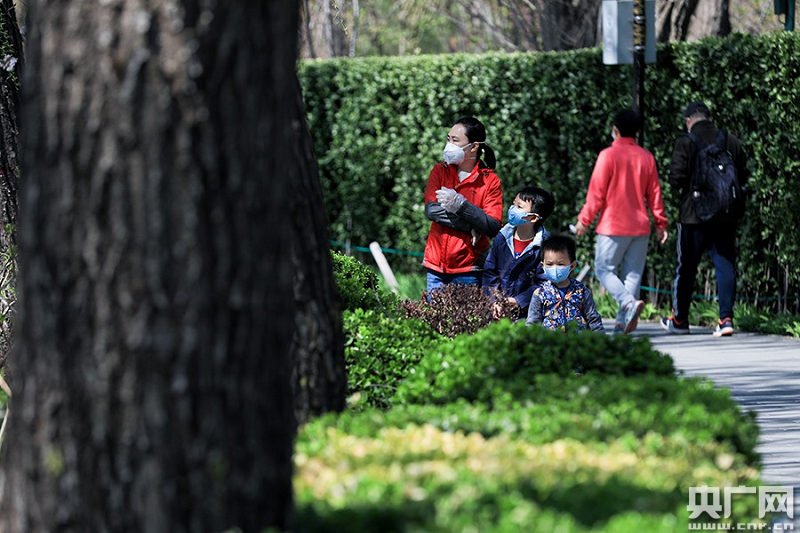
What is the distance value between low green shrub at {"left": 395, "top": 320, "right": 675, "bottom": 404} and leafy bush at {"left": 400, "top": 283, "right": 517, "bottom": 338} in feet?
5.53

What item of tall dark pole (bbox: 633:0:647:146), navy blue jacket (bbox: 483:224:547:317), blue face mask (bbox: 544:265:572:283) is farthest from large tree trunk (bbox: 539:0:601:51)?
blue face mask (bbox: 544:265:572:283)

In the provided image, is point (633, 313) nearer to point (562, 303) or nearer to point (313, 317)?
point (562, 303)

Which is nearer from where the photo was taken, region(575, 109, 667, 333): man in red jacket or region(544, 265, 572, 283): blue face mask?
region(544, 265, 572, 283): blue face mask

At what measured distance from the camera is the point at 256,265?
10.8 ft

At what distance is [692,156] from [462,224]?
3.76 meters

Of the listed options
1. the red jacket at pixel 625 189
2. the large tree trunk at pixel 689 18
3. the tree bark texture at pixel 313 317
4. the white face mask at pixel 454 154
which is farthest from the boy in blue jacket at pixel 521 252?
the large tree trunk at pixel 689 18

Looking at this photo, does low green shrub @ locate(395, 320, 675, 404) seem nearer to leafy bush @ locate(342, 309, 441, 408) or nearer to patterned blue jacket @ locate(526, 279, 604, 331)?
leafy bush @ locate(342, 309, 441, 408)

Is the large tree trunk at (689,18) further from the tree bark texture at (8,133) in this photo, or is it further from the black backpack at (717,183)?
the tree bark texture at (8,133)

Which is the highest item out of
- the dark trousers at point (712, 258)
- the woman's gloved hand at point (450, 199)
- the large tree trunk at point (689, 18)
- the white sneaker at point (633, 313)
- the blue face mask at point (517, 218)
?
the large tree trunk at point (689, 18)

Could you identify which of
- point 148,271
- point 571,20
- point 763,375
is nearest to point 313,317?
point 148,271

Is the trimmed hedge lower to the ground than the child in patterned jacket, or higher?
higher

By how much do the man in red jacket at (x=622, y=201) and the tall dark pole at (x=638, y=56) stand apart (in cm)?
86

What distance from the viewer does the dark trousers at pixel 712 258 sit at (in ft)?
38.3

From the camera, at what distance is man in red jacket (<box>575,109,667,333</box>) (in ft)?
37.1
